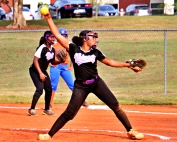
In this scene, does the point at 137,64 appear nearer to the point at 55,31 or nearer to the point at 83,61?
the point at 83,61

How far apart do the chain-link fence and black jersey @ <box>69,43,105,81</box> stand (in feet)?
25.2

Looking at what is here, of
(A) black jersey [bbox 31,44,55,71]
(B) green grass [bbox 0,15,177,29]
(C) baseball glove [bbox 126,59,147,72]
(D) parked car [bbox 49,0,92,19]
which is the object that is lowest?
(B) green grass [bbox 0,15,177,29]

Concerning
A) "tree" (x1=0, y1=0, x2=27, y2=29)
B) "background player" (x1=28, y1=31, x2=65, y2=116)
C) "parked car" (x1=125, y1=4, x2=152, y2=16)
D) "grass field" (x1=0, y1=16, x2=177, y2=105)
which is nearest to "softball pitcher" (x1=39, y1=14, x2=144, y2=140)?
"background player" (x1=28, y1=31, x2=65, y2=116)

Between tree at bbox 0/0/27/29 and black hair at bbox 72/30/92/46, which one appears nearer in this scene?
black hair at bbox 72/30/92/46

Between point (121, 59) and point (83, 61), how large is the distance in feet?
47.0

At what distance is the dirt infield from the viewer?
934 cm

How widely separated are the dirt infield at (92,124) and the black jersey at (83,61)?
3.63 ft

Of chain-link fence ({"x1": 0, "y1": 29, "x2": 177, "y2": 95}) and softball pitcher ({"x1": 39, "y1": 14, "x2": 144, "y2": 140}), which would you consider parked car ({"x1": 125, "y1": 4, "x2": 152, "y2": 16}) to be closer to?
chain-link fence ({"x1": 0, "y1": 29, "x2": 177, "y2": 95})

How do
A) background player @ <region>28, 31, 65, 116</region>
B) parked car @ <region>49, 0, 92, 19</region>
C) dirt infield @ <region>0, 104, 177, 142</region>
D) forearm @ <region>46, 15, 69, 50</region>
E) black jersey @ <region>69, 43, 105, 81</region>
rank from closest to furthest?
forearm @ <region>46, 15, 69, 50</region>, black jersey @ <region>69, 43, 105, 81</region>, dirt infield @ <region>0, 104, 177, 142</region>, background player @ <region>28, 31, 65, 116</region>, parked car @ <region>49, 0, 92, 19</region>

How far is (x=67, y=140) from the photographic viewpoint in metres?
9.08

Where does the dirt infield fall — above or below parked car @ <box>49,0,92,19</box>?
below

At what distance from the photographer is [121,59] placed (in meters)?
22.9

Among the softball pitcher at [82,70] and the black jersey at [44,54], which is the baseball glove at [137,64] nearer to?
the softball pitcher at [82,70]

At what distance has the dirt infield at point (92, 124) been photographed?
30.7 feet
